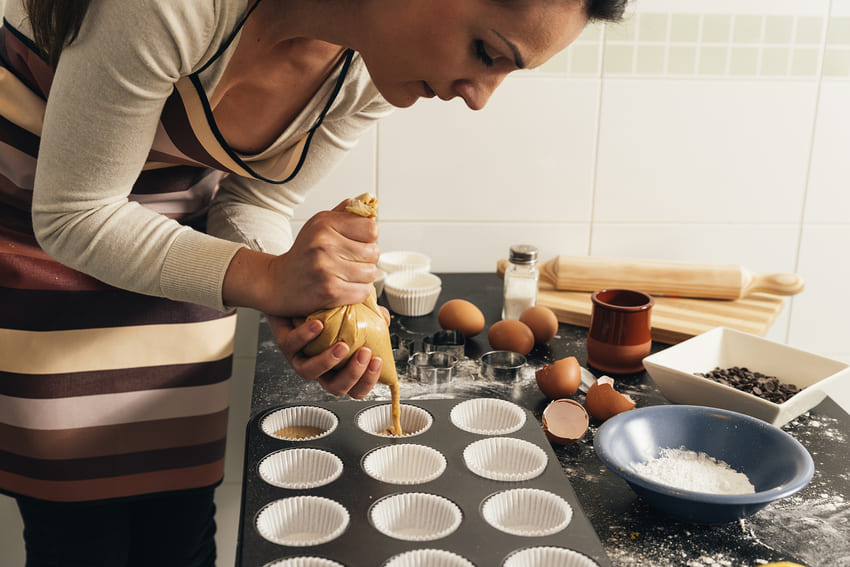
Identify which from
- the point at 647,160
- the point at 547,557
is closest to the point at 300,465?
the point at 547,557

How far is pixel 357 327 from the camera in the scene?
1.00 meters

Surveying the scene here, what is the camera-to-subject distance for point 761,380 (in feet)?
3.96

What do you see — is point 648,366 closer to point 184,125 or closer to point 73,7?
point 184,125

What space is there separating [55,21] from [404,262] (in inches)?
40.5

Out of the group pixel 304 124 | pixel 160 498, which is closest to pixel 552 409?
pixel 304 124

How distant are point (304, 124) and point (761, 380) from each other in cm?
80

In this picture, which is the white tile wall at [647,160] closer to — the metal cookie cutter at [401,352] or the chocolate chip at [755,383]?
the metal cookie cutter at [401,352]

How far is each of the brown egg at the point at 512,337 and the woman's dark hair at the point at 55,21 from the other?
824mm

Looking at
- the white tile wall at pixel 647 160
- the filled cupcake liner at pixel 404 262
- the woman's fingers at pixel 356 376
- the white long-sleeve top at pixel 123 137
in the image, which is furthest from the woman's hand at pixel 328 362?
the white tile wall at pixel 647 160

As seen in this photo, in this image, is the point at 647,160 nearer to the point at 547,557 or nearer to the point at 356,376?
the point at 356,376

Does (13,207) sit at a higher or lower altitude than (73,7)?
lower

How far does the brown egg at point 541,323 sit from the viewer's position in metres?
1.44

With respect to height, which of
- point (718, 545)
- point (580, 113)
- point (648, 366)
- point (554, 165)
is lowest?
point (718, 545)

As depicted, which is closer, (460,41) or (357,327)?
(460,41)
